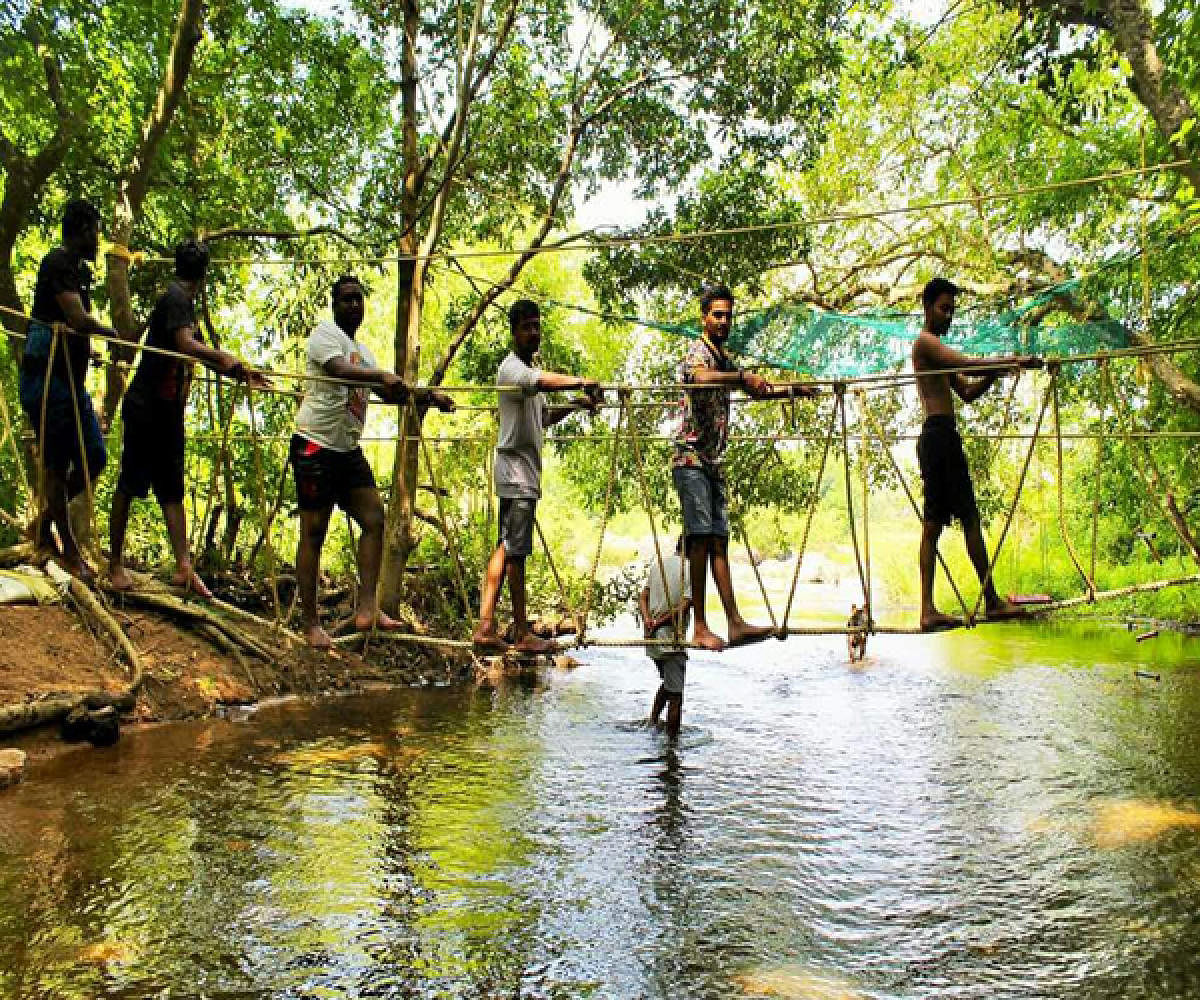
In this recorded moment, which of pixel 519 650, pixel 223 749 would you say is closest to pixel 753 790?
pixel 519 650

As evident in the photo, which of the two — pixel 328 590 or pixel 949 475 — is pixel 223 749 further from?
pixel 949 475

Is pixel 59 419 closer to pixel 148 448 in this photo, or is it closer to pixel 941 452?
pixel 148 448

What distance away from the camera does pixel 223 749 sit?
578 centimetres

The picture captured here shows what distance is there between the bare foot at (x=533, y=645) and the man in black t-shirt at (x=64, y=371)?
5.85 ft

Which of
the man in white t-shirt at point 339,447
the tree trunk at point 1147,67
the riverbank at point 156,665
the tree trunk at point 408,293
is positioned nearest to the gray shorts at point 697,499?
the man in white t-shirt at point 339,447

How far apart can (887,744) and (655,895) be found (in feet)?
11.1

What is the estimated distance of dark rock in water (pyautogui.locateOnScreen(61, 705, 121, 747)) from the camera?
538 cm

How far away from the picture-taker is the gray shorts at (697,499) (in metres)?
3.87

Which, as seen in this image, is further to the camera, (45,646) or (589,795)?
(45,646)

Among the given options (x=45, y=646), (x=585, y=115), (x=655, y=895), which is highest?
(x=585, y=115)

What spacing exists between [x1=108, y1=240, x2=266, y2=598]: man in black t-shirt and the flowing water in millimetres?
1274

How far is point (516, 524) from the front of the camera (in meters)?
3.84

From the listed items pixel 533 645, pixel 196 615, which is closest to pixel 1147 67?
pixel 533 645

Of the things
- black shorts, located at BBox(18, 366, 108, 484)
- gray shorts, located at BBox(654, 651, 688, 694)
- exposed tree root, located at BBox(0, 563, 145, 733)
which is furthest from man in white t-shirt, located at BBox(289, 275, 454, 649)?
gray shorts, located at BBox(654, 651, 688, 694)
